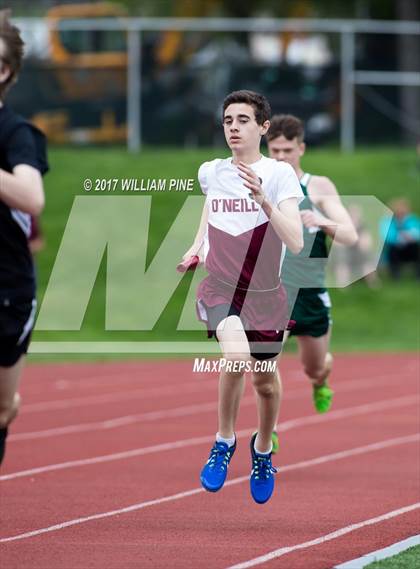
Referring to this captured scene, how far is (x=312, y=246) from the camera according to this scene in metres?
→ 10.4

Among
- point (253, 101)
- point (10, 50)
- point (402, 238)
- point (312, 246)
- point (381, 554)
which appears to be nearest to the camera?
point (10, 50)

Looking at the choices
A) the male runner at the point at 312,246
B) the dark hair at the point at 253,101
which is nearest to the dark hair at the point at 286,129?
the male runner at the point at 312,246

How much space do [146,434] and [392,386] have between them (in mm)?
5130

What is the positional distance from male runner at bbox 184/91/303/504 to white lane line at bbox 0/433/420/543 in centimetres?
85

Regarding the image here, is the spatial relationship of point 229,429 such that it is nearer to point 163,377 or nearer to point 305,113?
point 163,377

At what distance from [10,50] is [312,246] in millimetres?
4799

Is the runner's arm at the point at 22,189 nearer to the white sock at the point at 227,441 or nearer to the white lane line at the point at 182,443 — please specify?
the white sock at the point at 227,441

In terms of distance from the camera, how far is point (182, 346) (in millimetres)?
22344

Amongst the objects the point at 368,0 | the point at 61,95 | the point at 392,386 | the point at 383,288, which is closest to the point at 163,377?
the point at 392,386

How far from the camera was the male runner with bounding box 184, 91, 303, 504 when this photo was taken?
7691 mm

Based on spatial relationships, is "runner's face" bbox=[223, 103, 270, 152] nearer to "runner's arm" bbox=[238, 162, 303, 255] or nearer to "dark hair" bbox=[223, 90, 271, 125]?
"dark hair" bbox=[223, 90, 271, 125]

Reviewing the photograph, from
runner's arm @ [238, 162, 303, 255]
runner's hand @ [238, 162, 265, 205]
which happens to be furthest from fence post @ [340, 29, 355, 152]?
runner's hand @ [238, 162, 265, 205]

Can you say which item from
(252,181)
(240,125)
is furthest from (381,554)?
(240,125)

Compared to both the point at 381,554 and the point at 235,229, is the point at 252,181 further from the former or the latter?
the point at 381,554
